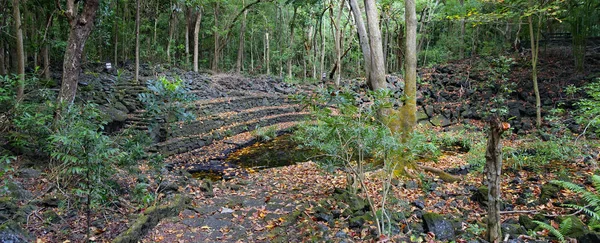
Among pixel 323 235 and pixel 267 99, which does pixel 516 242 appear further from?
pixel 267 99

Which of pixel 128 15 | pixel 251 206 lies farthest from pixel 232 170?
pixel 128 15

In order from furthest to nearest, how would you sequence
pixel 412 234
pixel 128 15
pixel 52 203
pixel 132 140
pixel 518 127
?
pixel 128 15 → pixel 518 127 → pixel 132 140 → pixel 52 203 → pixel 412 234

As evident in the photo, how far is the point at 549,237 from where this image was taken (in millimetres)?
3490

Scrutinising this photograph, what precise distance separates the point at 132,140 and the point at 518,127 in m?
11.3

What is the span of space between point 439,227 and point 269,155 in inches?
275

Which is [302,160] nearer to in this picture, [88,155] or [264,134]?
[264,134]

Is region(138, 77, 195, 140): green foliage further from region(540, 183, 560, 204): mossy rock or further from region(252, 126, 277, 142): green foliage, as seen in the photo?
region(252, 126, 277, 142): green foliage

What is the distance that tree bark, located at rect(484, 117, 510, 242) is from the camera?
9.88ft

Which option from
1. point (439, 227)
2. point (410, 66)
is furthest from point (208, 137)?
point (439, 227)

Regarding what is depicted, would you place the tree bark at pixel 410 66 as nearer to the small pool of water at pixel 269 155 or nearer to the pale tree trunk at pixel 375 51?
the pale tree trunk at pixel 375 51

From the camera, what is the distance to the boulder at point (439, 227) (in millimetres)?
3629

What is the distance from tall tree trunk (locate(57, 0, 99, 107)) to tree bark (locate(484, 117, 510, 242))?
623 cm

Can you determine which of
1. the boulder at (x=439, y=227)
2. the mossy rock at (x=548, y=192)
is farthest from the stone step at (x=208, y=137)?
the mossy rock at (x=548, y=192)

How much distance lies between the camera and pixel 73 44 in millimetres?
5410
